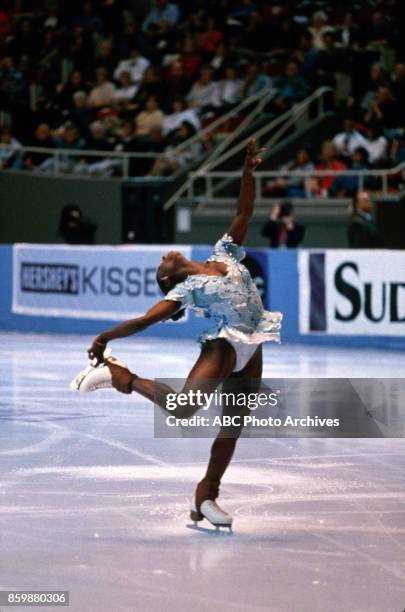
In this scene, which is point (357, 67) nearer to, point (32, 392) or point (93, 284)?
point (93, 284)

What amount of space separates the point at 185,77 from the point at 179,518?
1853cm

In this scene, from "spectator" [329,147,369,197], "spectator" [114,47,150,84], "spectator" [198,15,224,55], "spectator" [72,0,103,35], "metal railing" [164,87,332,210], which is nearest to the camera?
"spectator" [329,147,369,197]

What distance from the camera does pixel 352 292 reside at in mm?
17422

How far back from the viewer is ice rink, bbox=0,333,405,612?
609 centimetres

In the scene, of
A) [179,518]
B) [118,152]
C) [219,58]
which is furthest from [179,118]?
[179,518]

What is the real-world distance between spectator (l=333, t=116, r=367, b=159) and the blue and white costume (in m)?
14.9

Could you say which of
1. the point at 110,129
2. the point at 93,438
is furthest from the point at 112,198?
the point at 93,438

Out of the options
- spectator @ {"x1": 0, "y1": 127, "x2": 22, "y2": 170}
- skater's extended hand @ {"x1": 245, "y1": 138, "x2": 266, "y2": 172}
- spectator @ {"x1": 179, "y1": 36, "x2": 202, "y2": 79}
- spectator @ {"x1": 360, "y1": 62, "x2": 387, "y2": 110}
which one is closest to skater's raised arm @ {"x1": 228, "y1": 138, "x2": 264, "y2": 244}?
skater's extended hand @ {"x1": 245, "y1": 138, "x2": 266, "y2": 172}

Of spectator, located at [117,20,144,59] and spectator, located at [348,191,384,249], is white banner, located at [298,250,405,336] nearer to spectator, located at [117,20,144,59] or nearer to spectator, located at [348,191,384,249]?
spectator, located at [348,191,384,249]

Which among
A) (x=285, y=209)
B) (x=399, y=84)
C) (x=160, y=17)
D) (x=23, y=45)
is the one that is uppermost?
(x=160, y=17)

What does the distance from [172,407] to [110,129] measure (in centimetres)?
1906

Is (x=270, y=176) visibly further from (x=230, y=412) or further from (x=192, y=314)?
(x=230, y=412)

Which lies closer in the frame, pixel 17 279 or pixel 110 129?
pixel 17 279

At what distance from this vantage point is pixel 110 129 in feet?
84.4
